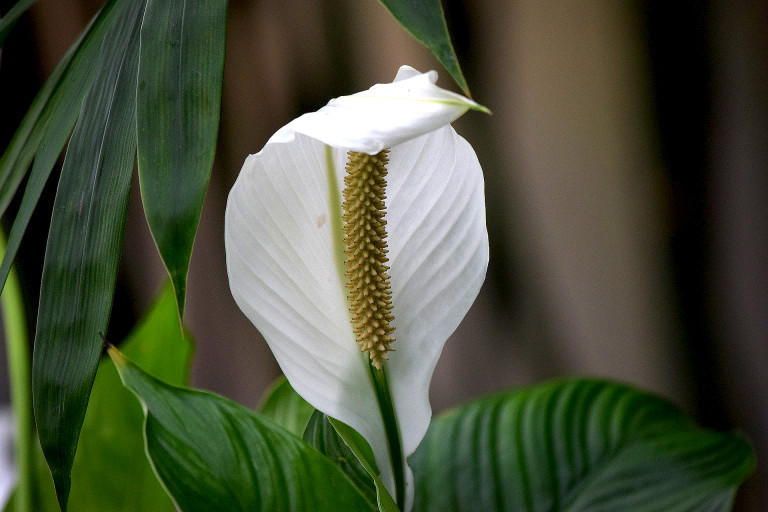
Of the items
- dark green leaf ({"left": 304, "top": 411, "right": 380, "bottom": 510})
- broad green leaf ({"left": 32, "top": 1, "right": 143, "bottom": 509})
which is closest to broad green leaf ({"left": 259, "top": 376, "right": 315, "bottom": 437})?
dark green leaf ({"left": 304, "top": 411, "right": 380, "bottom": 510})

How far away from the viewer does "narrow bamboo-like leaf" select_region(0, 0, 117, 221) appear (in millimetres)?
287

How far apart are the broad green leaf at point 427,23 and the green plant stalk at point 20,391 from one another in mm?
340

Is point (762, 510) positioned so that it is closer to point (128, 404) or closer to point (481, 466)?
point (481, 466)

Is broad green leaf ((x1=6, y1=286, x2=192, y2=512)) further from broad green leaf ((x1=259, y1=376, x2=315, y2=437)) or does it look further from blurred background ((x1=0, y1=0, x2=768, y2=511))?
blurred background ((x1=0, y1=0, x2=768, y2=511))

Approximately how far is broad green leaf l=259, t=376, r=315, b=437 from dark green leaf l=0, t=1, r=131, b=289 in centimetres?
24

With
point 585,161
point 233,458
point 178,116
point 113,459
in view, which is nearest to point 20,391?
point 113,459

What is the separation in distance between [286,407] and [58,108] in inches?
11.0

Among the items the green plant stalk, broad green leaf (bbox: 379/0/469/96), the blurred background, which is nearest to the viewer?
broad green leaf (bbox: 379/0/469/96)

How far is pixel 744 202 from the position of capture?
0.69 meters

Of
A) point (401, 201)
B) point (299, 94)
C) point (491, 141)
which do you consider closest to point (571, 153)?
point (491, 141)

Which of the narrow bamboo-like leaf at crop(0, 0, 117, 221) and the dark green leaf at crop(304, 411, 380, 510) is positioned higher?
the narrow bamboo-like leaf at crop(0, 0, 117, 221)

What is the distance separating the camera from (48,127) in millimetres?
295

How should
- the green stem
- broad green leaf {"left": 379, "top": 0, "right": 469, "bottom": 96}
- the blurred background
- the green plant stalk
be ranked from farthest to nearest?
the blurred background
the green plant stalk
the green stem
broad green leaf {"left": 379, "top": 0, "right": 469, "bottom": 96}

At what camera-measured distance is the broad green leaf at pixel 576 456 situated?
44 centimetres
